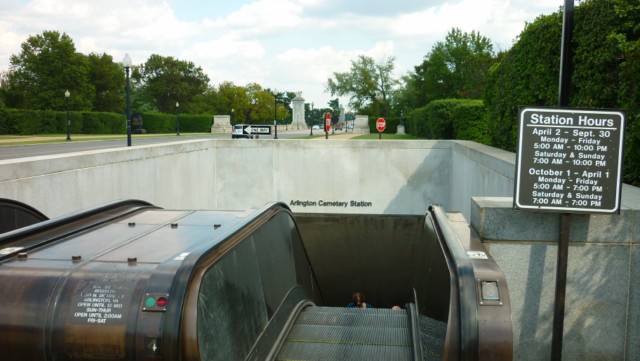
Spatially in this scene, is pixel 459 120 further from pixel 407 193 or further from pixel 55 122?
pixel 55 122

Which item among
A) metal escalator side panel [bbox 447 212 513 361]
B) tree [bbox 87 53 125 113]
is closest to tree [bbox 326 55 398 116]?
tree [bbox 87 53 125 113]

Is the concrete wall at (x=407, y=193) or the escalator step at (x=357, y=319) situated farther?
the escalator step at (x=357, y=319)

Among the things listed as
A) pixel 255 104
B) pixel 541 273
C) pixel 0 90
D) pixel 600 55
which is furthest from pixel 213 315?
pixel 255 104

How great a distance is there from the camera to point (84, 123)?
5522 centimetres

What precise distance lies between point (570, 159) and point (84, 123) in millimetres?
56258

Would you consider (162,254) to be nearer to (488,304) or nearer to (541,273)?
(488,304)

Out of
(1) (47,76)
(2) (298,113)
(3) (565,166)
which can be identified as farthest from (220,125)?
(3) (565,166)

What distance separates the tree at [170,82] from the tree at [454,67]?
36771mm

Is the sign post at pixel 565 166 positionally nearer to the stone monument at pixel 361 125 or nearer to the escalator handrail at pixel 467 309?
the escalator handrail at pixel 467 309

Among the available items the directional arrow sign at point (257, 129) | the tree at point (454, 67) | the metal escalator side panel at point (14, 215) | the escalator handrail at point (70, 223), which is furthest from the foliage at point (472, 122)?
the tree at point (454, 67)

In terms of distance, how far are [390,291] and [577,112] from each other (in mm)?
14470

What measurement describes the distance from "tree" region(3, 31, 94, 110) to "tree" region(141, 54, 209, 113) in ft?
63.9

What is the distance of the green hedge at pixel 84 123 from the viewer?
45875 millimetres

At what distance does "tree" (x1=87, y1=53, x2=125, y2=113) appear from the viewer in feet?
253
